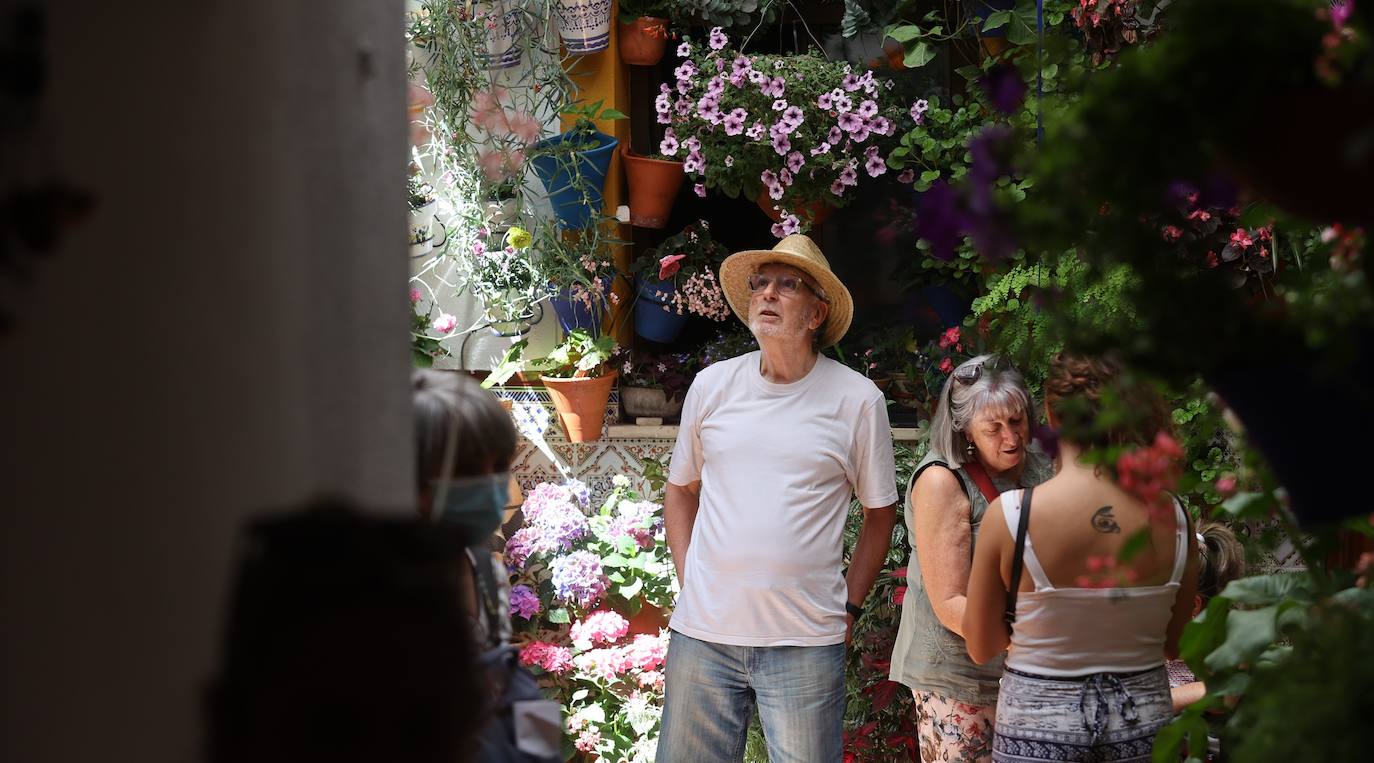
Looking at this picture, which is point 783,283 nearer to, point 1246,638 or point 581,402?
point 581,402

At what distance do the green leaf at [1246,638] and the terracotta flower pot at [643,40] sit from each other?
3318 millimetres

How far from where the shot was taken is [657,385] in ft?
15.1

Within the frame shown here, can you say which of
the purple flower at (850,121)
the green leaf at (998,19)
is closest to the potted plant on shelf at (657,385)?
the purple flower at (850,121)

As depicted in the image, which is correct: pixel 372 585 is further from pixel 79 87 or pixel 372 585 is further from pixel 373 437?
pixel 79 87

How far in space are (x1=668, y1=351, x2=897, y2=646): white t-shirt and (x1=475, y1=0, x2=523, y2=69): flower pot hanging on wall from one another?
5.42 ft

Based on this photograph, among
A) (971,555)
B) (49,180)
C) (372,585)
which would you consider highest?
(49,180)

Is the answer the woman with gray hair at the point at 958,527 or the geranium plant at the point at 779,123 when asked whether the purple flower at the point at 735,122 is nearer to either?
the geranium plant at the point at 779,123

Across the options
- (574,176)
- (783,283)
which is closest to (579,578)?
(783,283)

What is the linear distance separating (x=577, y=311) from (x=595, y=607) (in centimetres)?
110

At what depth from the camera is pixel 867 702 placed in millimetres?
4141

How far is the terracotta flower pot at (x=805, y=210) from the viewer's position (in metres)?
4.48

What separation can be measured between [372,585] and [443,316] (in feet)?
10.4

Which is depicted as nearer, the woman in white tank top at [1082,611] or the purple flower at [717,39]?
the woman in white tank top at [1082,611]

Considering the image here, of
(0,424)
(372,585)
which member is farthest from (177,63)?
(372,585)
